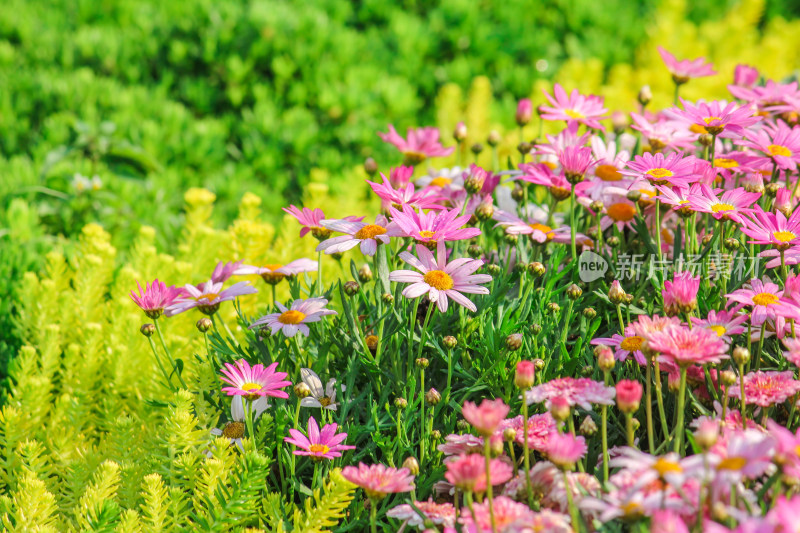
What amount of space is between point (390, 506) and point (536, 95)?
3.50m

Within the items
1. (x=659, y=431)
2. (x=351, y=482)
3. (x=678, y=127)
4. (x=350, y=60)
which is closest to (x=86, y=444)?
(x=351, y=482)

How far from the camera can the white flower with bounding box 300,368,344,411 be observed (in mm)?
1517

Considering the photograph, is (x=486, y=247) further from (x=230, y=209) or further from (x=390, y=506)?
(x=230, y=209)

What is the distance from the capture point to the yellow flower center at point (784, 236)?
1477 millimetres

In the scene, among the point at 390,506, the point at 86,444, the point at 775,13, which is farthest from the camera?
the point at 775,13

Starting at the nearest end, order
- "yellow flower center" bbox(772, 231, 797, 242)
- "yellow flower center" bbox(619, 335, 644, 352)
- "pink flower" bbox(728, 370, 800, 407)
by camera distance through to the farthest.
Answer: "pink flower" bbox(728, 370, 800, 407)
"yellow flower center" bbox(619, 335, 644, 352)
"yellow flower center" bbox(772, 231, 797, 242)

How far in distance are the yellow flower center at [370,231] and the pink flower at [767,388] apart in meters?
0.73

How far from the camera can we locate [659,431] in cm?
152

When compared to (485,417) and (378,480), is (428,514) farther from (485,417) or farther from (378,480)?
(485,417)

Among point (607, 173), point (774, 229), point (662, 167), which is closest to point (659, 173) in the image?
point (662, 167)

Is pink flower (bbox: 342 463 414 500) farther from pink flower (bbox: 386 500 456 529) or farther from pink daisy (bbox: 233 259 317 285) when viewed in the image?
pink daisy (bbox: 233 259 317 285)

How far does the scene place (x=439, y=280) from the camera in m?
1.46

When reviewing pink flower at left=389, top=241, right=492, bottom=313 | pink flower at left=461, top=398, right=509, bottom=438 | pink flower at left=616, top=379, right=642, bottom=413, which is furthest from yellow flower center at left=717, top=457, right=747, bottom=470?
pink flower at left=389, top=241, right=492, bottom=313

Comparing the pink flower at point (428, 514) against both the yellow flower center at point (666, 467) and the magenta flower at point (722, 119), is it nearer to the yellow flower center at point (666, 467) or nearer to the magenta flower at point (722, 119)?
the yellow flower center at point (666, 467)
